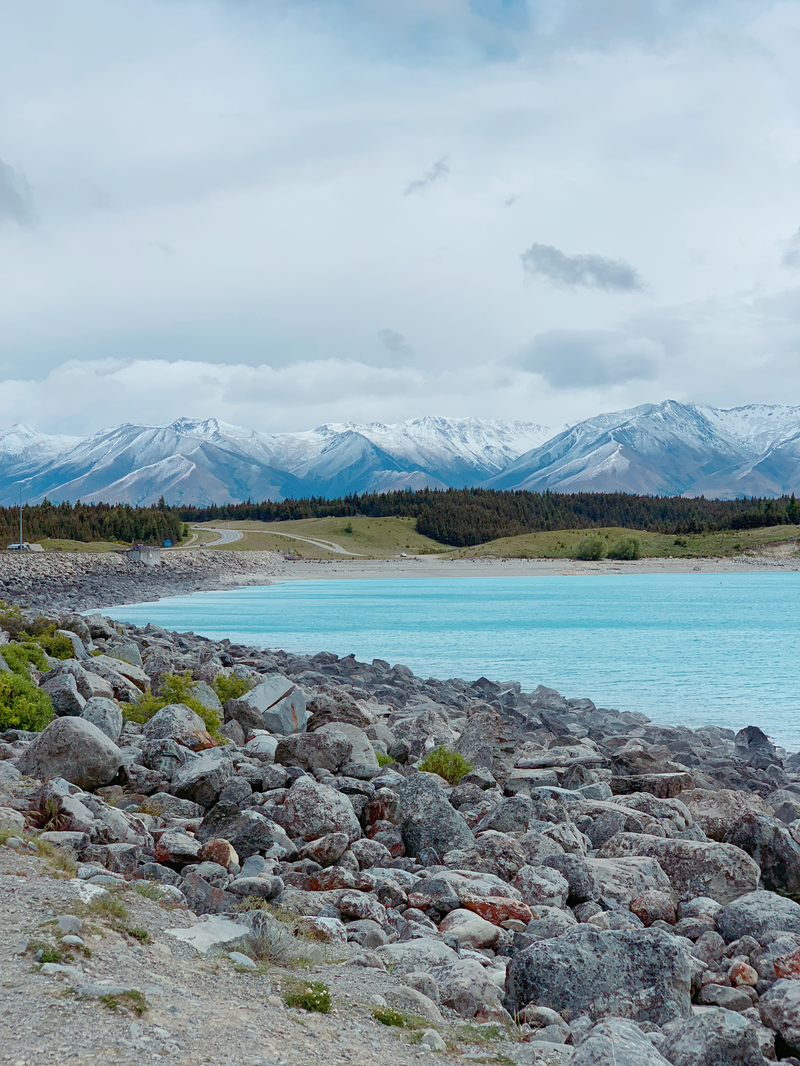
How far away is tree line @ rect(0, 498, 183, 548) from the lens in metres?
136

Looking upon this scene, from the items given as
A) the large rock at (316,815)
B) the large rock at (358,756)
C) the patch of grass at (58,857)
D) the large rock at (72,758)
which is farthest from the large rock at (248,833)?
the large rock at (358,756)

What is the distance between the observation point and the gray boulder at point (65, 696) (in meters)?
15.9

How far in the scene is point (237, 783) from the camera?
11391mm

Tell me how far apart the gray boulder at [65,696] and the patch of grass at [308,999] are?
424 inches

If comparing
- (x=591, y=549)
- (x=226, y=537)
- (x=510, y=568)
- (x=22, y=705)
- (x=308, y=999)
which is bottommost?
(x=510, y=568)

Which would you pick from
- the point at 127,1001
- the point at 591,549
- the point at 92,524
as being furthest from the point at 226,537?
the point at 127,1001

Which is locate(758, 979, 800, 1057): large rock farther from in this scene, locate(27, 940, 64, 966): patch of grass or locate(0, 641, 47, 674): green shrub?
locate(0, 641, 47, 674): green shrub

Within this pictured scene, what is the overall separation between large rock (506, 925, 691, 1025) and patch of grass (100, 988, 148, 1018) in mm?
3032

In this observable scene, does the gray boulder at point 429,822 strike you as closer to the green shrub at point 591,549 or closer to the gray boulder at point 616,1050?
the gray boulder at point 616,1050

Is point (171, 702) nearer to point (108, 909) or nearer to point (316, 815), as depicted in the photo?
point (316, 815)

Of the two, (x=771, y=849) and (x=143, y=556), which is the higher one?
(x=143, y=556)

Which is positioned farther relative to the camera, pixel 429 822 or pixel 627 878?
pixel 429 822

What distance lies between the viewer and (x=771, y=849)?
1058 cm

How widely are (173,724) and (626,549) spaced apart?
132 metres
